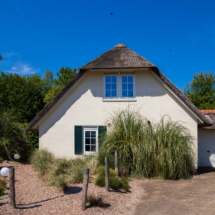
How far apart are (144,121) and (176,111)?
1567 millimetres

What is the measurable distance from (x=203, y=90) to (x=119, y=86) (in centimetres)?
1818

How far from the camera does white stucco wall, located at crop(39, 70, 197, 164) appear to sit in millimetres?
10211

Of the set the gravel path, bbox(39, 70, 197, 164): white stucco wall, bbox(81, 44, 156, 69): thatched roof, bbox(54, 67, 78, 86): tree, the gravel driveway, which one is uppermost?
bbox(54, 67, 78, 86): tree

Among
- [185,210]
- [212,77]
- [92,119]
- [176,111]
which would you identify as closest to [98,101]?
[92,119]

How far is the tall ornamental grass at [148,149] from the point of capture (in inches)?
328

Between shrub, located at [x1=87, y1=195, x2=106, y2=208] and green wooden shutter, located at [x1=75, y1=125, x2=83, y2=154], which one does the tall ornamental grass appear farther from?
shrub, located at [x1=87, y1=195, x2=106, y2=208]

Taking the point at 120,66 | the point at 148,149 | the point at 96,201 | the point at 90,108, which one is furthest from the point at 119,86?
the point at 96,201

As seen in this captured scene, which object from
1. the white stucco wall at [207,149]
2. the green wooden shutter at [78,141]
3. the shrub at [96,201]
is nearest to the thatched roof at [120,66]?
the green wooden shutter at [78,141]

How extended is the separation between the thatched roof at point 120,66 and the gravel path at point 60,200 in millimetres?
3979

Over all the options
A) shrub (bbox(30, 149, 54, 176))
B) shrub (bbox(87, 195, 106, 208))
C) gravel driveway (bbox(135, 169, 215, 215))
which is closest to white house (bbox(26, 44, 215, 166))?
shrub (bbox(30, 149, 54, 176))

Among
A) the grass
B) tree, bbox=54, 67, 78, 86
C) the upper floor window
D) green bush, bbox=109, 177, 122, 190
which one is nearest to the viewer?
green bush, bbox=109, 177, 122, 190

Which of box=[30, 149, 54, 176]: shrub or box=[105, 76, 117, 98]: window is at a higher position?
box=[105, 76, 117, 98]: window

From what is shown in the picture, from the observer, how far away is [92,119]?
10430 mm

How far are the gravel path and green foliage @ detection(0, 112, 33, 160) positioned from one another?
2947 mm
